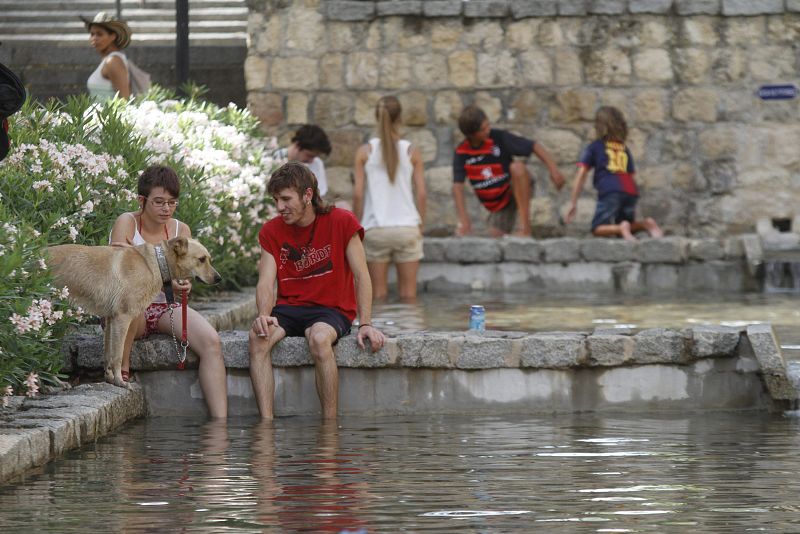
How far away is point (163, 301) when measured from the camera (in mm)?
8812

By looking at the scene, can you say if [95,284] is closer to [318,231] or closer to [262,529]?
[318,231]

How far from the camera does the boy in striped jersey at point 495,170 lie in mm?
14773

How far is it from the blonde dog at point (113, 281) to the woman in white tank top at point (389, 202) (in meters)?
5.02

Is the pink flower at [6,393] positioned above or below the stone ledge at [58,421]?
above

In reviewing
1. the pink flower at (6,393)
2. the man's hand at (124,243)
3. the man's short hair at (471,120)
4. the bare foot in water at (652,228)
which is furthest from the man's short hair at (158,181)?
the bare foot in water at (652,228)

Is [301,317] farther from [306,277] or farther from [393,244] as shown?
[393,244]

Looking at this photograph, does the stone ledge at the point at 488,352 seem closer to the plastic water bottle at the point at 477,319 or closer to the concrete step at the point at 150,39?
the plastic water bottle at the point at 477,319

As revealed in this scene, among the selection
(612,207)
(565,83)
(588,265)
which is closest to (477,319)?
(588,265)

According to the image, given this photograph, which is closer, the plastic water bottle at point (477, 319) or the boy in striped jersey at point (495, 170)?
the plastic water bottle at point (477, 319)

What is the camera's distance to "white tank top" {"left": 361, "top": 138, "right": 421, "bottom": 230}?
13.2 metres

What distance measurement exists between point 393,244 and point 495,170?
207 centimetres

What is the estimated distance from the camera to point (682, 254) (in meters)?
14.5

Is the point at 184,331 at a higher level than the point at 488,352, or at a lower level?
higher

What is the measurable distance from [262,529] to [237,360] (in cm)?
325
